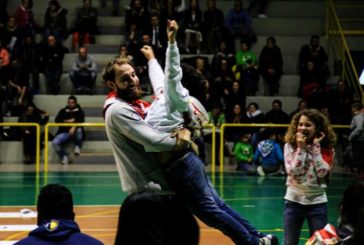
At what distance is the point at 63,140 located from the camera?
19578mm

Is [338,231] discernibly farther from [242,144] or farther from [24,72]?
[24,72]

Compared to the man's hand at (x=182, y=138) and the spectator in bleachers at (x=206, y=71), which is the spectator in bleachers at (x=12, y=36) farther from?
the man's hand at (x=182, y=138)

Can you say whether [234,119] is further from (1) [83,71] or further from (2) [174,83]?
(2) [174,83]

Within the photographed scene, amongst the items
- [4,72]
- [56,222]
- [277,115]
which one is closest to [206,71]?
[277,115]

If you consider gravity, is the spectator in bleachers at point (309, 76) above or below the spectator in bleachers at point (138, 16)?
below

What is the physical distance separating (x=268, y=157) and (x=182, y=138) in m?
12.0

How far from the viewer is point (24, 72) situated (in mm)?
21484

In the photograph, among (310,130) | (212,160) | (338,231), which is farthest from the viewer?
(212,160)

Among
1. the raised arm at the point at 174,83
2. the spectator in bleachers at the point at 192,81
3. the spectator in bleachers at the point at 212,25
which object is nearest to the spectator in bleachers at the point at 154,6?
the spectator in bleachers at the point at 212,25

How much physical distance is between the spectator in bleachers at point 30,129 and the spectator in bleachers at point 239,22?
6.42 meters

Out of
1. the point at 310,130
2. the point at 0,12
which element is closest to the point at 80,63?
the point at 0,12

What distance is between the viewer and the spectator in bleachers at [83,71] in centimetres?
2169

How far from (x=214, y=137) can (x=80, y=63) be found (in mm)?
5086

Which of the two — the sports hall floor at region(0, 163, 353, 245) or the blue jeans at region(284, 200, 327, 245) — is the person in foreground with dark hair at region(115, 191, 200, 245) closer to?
the blue jeans at region(284, 200, 327, 245)
